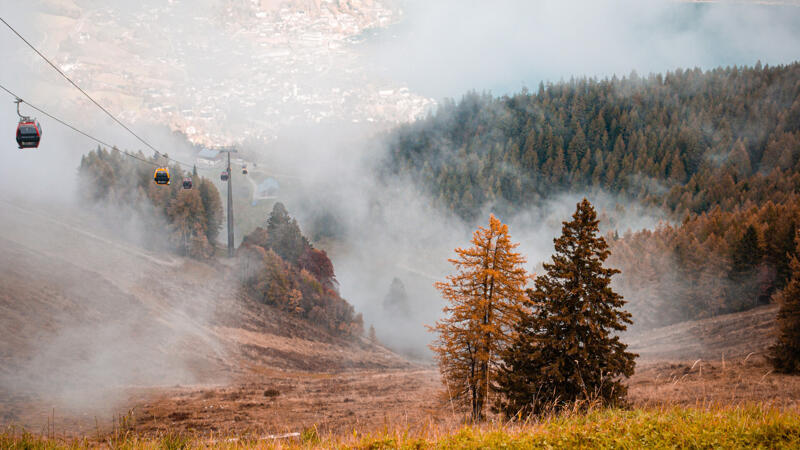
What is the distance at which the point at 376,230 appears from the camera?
18438 centimetres

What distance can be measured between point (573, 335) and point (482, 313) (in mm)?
4328

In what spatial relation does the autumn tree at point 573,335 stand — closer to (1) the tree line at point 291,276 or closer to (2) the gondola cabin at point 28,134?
(2) the gondola cabin at point 28,134

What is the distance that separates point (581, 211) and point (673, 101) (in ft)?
701

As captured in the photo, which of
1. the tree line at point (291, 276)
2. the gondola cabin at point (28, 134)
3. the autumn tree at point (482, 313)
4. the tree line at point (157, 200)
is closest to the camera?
the gondola cabin at point (28, 134)

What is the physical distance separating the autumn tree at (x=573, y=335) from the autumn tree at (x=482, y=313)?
1.81 m

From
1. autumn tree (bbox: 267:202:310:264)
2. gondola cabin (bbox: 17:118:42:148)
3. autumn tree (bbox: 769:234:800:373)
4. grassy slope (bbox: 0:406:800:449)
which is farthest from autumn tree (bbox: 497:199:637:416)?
autumn tree (bbox: 267:202:310:264)

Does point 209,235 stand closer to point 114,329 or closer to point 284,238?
point 284,238

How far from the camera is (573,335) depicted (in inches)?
668

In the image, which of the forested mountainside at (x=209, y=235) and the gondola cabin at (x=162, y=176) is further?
the forested mountainside at (x=209, y=235)

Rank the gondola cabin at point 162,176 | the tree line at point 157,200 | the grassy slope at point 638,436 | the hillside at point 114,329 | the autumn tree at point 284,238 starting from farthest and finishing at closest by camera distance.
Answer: the autumn tree at point 284,238 < the tree line at point 157,200 < the gondola cabin at point 162,176 < the hillside at point 114,329 < the grassy slope at point 638,436

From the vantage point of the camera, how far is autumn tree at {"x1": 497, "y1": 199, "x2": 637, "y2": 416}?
16.8 m

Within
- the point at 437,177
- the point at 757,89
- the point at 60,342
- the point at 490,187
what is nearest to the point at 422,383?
the point at 60,342

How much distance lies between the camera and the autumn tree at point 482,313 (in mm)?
19906

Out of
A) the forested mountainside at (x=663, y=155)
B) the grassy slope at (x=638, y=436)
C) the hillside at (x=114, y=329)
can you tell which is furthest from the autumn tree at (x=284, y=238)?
the forested mountainside at (x=663, y=155)
